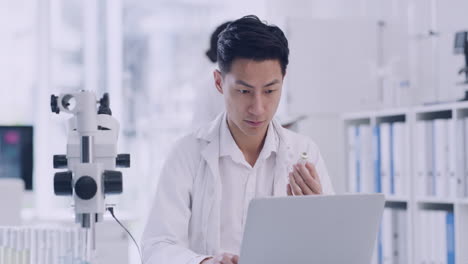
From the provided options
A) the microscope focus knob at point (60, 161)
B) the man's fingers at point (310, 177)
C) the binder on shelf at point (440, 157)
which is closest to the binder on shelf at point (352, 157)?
the binder on shelf at point (440, 157)

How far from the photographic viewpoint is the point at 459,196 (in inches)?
103

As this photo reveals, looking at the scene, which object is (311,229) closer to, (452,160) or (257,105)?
(257,105)

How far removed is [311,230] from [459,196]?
55.9 inches

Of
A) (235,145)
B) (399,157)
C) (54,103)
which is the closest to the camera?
(54,103)

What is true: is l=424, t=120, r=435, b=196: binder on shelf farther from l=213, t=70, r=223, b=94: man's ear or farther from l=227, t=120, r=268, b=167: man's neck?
l=213, t=70, r=223, b=94: man's ear

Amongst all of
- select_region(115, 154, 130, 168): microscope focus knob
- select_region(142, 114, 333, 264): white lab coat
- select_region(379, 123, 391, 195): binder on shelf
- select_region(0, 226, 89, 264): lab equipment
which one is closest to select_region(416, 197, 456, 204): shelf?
select_region(379, 123, 391, 195): binder on shelf

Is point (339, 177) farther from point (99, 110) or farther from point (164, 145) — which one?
point (99, 110)

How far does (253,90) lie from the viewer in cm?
174

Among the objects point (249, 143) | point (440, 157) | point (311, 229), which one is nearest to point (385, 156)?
point (440, 157)

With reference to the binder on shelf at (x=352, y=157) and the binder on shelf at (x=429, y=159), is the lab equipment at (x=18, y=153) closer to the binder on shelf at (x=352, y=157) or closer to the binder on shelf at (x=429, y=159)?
the binder on shelf at (x=352, y=157)

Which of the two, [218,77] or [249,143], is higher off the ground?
[218,77]

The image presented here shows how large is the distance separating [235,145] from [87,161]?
0.64 m

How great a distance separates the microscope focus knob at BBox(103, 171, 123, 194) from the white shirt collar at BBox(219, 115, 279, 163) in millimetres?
580

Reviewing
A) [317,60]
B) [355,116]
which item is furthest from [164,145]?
[355,116]
